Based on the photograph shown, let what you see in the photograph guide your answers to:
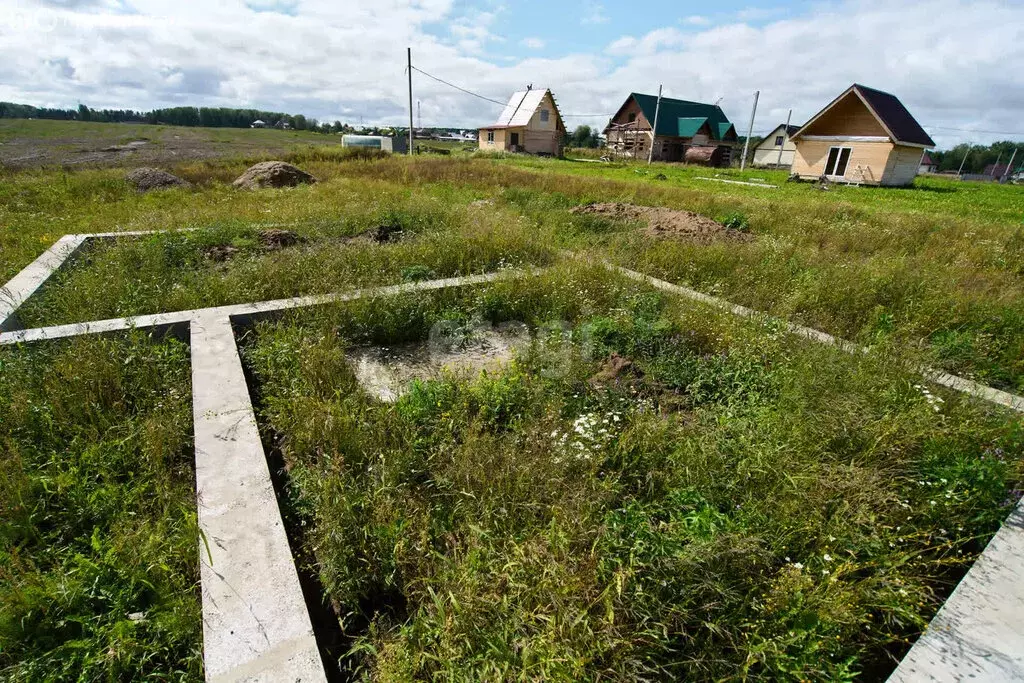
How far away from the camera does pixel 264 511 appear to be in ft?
7.91

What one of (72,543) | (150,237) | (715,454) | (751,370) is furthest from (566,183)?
(72,543)

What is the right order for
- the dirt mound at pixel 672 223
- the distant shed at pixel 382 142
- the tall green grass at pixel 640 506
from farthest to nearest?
the distant shed at pixel 382 142 < the dirt mound at pixel 672 223 < the tall green grass at pixel 640 506

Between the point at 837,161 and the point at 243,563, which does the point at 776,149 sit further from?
the point at 243,563

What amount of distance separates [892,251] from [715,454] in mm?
7742

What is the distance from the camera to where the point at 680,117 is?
41.0 meters

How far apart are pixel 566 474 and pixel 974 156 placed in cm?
10672

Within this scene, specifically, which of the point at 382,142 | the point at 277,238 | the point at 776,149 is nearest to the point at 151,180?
the point at 277,238

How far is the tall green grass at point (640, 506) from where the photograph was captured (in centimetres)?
187

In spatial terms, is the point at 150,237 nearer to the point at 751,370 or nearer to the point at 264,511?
the point at 264,511

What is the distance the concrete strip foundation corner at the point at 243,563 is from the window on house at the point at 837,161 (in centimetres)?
2784

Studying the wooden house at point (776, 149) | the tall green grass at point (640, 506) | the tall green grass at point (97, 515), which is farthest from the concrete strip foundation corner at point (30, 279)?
the wooden house at point (776, 149)

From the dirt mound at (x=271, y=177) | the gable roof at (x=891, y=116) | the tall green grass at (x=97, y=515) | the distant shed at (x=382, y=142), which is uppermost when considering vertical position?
the gable roof at (x=891, y=116)

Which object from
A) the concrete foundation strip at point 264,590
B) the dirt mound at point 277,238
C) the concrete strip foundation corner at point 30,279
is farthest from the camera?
the dirt mound at point 277,238

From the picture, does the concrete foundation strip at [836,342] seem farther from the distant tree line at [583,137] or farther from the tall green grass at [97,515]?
the distant tree line at [583,137]
